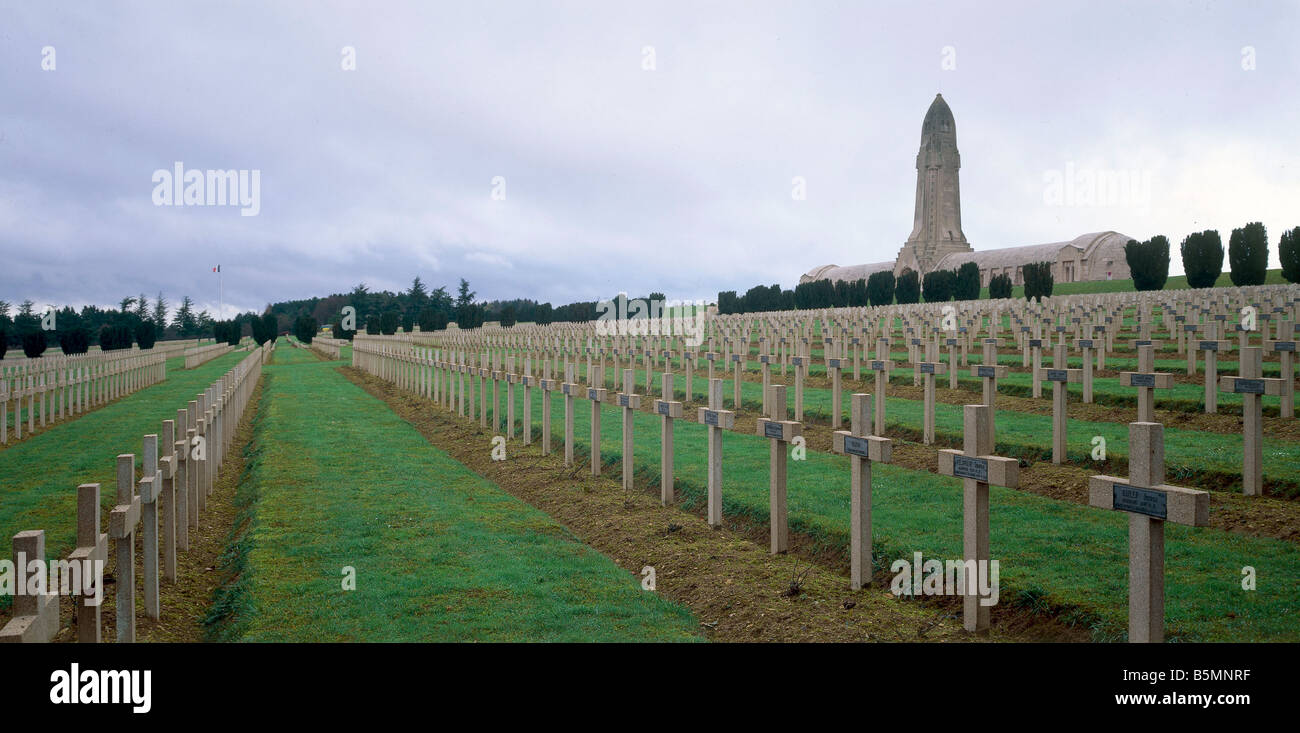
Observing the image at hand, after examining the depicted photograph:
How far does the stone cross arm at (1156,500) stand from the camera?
4039mm

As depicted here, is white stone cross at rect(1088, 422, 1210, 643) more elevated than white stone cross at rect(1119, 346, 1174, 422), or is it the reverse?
white stone cross at rect(1119, 346, 1174, 422)

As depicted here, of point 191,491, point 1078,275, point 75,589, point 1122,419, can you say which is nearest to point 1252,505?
point 1122,419

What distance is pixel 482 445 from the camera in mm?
14711

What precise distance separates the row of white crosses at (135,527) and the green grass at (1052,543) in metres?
4.95

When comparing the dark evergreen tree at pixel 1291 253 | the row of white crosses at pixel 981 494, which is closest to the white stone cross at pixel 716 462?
the row of white crosses at pixel 981 494

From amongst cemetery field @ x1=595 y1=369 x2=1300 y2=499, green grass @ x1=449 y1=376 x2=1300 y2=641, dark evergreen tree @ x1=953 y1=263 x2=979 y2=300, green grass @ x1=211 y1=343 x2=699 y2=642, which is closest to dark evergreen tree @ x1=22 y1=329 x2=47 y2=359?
green grass @ x1=211 y1=343 x2=699 y2=642

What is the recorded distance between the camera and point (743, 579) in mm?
6660

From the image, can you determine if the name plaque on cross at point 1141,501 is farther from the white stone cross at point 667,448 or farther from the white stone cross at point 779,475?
the white stone cross at point 667,448

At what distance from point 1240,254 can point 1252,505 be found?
134ft

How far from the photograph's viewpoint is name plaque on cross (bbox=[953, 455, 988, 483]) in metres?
5.31

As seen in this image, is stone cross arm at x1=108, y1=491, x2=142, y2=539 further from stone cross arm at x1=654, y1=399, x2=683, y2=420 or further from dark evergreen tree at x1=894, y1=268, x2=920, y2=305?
dark evergreen tree at x1=894, y1=268, x2=920, y2=305

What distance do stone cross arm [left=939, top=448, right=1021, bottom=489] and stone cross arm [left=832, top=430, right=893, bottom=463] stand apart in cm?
57

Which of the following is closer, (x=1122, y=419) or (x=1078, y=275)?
(x=1122, y=419)
